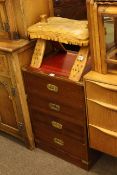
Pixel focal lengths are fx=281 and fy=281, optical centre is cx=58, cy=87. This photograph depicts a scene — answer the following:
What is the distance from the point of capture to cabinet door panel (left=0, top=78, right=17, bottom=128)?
1.98 metres

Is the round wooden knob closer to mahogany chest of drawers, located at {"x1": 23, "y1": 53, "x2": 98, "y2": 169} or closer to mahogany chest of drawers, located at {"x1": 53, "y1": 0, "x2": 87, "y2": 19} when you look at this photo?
mahogany chest of drawers, located at {"x1": 23, "y1": 53, "x2": 98, "y2": 169}

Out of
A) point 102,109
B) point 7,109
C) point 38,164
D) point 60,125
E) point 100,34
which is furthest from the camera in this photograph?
point 7,109

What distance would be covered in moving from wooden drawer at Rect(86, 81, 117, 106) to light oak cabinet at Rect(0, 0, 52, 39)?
605mm

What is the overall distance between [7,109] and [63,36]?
777mm

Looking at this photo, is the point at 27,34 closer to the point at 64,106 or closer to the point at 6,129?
the point at 64,106

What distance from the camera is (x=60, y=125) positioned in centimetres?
184

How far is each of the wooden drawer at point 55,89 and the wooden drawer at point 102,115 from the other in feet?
0.22

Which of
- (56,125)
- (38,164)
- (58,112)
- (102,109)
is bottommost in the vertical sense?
(38,164)

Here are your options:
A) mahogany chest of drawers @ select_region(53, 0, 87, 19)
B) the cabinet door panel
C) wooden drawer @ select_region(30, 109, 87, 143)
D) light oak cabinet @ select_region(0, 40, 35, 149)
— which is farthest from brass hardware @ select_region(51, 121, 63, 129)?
mahogany chest of drawers @ select_region(53, 0, 87, 19)

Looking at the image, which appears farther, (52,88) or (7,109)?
(7,109)

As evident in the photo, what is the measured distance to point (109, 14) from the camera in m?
1.34

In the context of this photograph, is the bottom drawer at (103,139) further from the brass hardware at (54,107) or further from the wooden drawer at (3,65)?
the wooden drawer at (3,65)

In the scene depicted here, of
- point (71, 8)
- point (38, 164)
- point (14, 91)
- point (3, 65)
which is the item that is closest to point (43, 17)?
point (3, 65)

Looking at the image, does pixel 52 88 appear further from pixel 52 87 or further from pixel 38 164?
pixel 38 164
